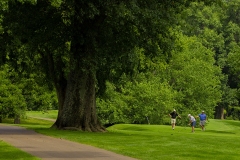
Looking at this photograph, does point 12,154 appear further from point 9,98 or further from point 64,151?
point 9,98

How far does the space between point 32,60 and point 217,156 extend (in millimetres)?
22129

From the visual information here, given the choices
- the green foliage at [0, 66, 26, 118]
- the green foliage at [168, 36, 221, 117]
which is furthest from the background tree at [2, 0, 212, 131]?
the green foliage at [168, 36, 221, 117]

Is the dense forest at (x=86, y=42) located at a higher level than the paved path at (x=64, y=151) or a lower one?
higher

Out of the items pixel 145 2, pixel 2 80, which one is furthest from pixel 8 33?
pixel 2 80

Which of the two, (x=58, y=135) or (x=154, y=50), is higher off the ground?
(x=154, y=50)

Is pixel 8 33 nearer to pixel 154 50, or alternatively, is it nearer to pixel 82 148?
pixel 154 50

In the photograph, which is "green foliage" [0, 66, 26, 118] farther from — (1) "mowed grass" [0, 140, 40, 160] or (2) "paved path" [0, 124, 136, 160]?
(1) "mowed grass" [0, 140, 40, 160]

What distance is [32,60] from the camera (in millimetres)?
38656

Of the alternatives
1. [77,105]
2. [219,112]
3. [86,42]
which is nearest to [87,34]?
[86,42]

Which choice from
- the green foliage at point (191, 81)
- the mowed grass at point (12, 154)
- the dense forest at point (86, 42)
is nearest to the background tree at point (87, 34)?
the dense forest at point (86, 42)

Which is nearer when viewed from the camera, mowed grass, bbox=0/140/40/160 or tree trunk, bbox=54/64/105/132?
mowed grass, bbox=0/140/40/160

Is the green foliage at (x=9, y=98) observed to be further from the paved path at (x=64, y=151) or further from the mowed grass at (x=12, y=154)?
the mowed grass at (x=12, y=154)

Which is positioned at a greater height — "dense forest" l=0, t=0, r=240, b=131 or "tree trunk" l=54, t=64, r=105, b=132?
"dense forest" l=0, t=0, r=240, b=131

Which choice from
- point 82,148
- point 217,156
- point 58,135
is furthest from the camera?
point 58,135
